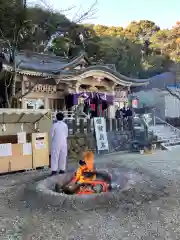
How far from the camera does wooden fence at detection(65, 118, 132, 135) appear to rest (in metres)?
12.3

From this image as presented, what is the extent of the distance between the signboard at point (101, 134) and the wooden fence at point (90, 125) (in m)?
0.24

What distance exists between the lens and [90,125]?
12.9 m

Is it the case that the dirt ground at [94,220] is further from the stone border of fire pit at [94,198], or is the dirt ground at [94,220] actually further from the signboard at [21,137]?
the signboard at [21,137]

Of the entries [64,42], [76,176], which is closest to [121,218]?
[76,176]

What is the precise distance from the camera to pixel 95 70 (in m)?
16.2

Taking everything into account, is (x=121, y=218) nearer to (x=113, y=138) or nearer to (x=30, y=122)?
(x=30, y=122)

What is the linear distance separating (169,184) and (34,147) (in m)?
4.57

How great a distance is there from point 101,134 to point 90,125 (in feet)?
2.22

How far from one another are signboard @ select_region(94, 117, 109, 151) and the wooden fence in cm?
24

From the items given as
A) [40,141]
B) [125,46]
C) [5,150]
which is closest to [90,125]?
[40,141]

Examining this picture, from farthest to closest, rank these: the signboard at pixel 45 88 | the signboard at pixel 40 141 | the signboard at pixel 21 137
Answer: the signboard at pixel 45 88 → the signboard at pixel 40 141 → the signboard at pixel 21 137

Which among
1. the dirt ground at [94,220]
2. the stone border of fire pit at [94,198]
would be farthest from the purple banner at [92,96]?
the stone border of fire pit at [94,198]

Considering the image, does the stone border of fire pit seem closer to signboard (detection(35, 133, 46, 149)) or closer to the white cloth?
the white cloth

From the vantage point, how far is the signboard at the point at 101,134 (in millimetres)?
12695
